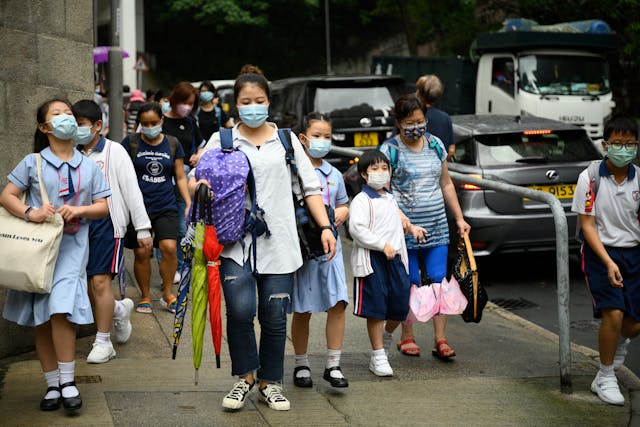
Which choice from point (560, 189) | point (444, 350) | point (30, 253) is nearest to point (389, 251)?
point (444, 350)

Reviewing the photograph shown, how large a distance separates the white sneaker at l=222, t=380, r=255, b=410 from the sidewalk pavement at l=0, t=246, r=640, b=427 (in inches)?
2.0

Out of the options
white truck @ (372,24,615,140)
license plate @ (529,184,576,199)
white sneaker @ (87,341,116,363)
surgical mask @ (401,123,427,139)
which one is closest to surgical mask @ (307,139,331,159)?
surgical mask @ (401,123,427,139)

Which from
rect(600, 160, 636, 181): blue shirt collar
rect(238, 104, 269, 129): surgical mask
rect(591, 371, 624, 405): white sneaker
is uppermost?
rect(238, 104, 269, 129): surgical mask

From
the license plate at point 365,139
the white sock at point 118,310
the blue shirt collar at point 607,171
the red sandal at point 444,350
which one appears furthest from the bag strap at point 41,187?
the license plate at point 365,139

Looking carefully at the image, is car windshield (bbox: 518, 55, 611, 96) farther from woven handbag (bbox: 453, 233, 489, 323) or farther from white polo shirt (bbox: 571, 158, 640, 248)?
white polo shirt (bbox: 571, 158, 640, 248)

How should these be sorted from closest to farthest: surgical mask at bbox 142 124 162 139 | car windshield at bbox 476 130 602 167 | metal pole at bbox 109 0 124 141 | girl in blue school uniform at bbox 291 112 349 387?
girl in blue school uniform at bbox 291 112 349 387, surgical mask at bbox 142 124 162 139, metal pole at bbox 109 0 124 141, car windshield at bbox 476 130 602 167

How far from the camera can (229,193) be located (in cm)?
546

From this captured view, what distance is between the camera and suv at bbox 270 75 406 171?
14.9 metres

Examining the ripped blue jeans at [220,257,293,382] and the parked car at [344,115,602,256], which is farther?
the parked car at [344,115,602,256]

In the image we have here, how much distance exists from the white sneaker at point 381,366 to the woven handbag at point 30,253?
2152 mm

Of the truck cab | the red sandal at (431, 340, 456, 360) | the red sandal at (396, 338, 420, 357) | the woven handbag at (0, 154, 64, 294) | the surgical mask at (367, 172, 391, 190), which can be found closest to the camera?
the woven handbag at (0, 154, 64, 294)

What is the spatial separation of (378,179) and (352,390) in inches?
50.8

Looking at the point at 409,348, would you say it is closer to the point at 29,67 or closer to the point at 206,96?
the point at 29,67

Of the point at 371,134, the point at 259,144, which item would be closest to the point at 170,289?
the point at 259,144
